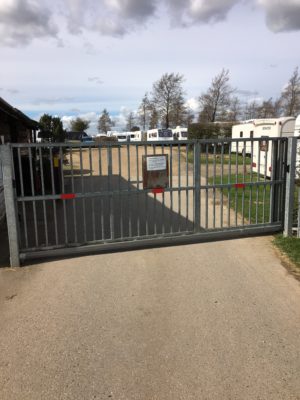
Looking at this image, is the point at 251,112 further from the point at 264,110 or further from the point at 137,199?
the point at 137,199

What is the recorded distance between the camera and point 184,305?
13.3 feet

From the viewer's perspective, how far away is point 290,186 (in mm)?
6383

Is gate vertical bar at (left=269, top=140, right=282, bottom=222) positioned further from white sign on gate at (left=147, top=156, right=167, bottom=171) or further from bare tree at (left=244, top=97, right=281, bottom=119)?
bare tree at (left=244, top=97, right=281, bottom=119)

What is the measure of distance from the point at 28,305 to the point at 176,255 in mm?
2408

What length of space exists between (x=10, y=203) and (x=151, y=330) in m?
2.77

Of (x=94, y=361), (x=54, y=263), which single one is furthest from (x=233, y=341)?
(x=54, y=263)

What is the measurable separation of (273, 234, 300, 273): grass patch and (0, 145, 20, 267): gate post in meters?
3.91

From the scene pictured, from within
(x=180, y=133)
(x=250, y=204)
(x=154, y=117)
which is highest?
(x=154, y=117)

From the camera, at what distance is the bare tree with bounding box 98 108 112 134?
2689 inches

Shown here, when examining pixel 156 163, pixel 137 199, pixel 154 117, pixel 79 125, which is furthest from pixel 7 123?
pixel 79 125

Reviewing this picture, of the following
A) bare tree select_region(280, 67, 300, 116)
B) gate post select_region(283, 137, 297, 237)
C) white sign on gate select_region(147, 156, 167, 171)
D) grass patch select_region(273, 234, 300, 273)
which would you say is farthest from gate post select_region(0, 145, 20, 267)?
bare tree select_region(280, 67, 300, 116)

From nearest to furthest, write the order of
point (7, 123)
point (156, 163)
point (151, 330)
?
1. point (151, 330)
2. point (156, 163)
3. point (7, 123)

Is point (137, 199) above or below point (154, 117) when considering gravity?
below

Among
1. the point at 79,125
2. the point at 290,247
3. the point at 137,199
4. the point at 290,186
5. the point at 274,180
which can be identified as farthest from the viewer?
the point at 79,125
